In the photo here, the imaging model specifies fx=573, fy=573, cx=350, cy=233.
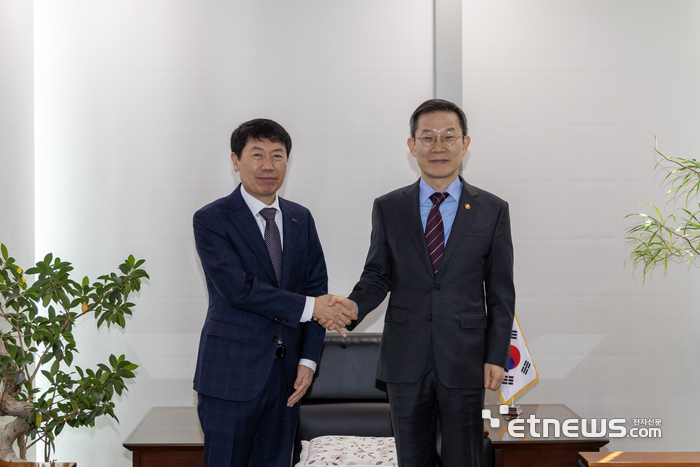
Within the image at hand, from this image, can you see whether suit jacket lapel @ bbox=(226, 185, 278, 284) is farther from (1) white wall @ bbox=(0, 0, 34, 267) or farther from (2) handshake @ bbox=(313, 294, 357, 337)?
(1) white wall @ bbox=(0, 0, 34, 267)

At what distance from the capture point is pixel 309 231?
7.48 feet

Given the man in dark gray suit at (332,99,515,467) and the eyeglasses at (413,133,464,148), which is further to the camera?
the eyeglasses at (413,133,464,148)

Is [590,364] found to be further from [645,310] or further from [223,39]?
[223,39]

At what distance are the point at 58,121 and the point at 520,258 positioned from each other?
2958 mm

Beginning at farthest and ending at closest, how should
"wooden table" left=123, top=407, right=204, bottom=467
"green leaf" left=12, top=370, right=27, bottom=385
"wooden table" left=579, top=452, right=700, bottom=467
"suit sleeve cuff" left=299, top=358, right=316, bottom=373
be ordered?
1. "wooden table" left=123, top=407, right=204, bottom=467
2. "green leaf" left=12, top=370, right=27, bottom=385
3. "suit sleeve cuff" left=299, top=358, right=316, bottom=373
4. "wooden table" left=579, top=452, right=700, bottom=467

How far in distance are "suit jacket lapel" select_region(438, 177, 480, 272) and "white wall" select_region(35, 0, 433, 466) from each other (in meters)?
1.52

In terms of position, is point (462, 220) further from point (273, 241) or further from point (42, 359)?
point (42, 359)

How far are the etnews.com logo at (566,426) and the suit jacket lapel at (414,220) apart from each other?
1.32 metres

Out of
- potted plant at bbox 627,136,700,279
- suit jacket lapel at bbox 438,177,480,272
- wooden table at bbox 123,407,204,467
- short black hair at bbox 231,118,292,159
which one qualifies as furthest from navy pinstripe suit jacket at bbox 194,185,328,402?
potted plant at bbox 627,136,700,279

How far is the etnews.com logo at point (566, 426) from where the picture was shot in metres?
2.85

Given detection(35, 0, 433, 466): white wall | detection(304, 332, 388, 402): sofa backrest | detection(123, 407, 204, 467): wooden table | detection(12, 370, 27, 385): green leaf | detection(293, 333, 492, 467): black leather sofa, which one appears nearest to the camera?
detection(12, 370, 27, 385): green leaf

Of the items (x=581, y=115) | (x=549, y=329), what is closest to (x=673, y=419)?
(x=549, y=329)

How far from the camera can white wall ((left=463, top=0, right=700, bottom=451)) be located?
3.54 metres

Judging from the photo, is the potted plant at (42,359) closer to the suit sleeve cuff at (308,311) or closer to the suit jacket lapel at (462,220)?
the suit sleeve cuff at (308,311)
